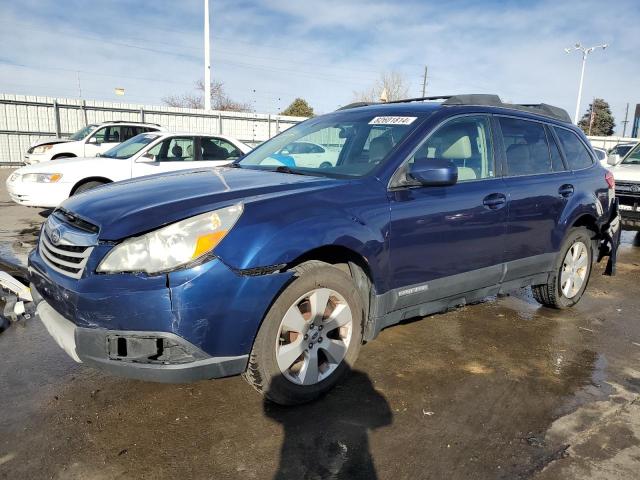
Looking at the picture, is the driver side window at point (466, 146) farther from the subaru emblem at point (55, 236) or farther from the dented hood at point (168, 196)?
the subaru emblem at point (55, 236)

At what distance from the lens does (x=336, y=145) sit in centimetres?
376

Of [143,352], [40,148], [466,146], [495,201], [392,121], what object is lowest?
[143,352]

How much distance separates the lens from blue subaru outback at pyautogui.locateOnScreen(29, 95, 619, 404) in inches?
95.0

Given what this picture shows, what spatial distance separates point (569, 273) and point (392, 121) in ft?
8.32

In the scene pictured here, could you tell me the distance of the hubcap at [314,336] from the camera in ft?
9.00

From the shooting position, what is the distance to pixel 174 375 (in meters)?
2.42

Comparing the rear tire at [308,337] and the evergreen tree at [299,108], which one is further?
the evergreen tree at [299,108]

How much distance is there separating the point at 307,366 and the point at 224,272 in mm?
821

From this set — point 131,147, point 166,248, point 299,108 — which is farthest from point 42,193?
point 299,108

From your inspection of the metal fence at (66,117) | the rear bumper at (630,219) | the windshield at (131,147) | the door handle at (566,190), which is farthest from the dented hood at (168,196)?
the metal fence at (66,117)

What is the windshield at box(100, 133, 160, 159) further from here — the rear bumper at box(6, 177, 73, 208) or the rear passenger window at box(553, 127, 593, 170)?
the rear passenger window at box(553, 127, 593, 170)

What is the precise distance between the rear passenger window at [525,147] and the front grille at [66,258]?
313 cm

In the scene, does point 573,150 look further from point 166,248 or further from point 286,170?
point 166,248

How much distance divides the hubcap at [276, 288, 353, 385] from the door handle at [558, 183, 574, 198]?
2527 millimetres
